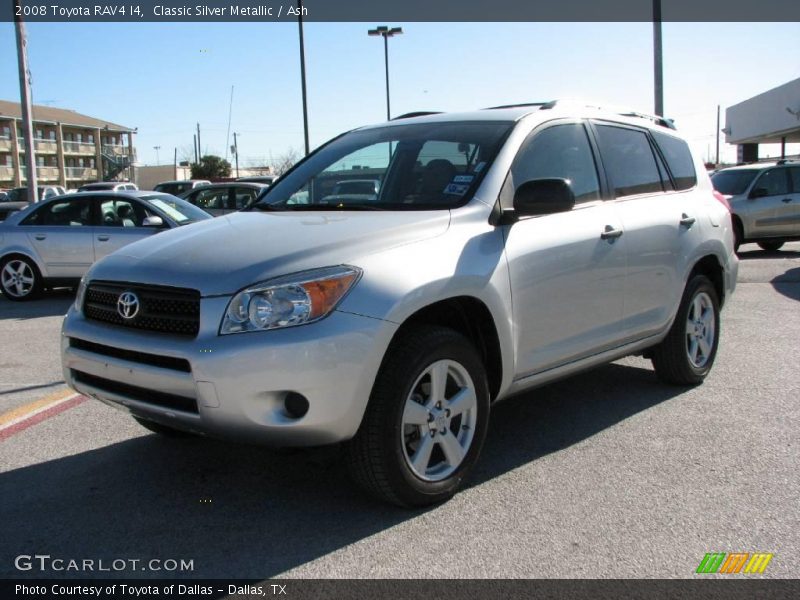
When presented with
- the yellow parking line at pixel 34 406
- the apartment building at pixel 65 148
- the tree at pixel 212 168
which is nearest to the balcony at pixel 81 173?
the apartment building at pixel 65 148

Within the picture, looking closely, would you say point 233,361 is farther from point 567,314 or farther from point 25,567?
point 567,314

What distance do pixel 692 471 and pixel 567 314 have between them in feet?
3.34

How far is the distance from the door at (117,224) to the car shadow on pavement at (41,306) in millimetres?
901

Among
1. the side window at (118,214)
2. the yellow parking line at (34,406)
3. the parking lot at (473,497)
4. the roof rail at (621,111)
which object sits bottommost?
the parking lot at (473,497)

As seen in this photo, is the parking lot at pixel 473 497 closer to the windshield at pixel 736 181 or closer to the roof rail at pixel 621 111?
the roof rail at pixel 621 111

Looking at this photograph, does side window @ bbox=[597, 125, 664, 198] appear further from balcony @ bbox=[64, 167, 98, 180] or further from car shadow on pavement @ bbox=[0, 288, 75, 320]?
balcony @ bbox=[64, 167, 98, 180]

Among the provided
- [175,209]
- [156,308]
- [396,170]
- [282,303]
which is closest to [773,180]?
[175,209]

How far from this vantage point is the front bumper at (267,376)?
315cm

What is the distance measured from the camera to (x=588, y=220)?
451 cm

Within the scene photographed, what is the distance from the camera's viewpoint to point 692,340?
18.4 feet

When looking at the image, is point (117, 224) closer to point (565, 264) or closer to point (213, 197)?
point (213, 197)

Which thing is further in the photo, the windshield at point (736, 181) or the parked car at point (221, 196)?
the parked car at point (221, 196)

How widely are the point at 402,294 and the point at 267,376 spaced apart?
2.20ft

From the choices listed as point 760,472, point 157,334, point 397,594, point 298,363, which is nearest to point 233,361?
point 298,363
